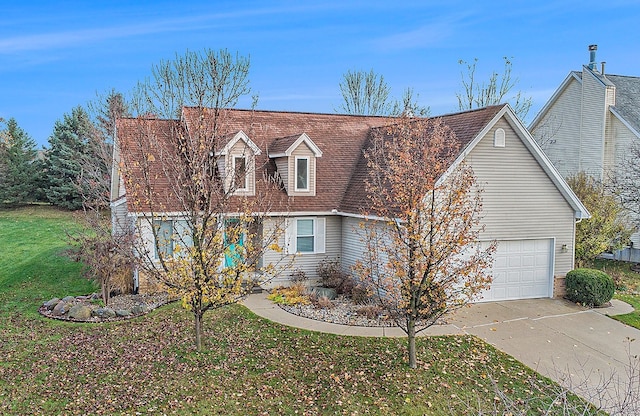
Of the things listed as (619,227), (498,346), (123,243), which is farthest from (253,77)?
(619,227)

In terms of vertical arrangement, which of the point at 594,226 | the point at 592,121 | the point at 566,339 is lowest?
the point at 566,339

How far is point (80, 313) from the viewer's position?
14375 mm

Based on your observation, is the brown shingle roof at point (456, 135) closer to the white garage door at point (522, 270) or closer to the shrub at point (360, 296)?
the shrub at point (360, 296)

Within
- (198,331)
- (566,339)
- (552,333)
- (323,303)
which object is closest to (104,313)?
(198,331)

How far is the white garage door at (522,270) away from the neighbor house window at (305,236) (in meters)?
6.48

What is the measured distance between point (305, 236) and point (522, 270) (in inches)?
306

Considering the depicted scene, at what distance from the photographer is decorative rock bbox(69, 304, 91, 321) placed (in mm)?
14328

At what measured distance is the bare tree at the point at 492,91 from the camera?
36656mm

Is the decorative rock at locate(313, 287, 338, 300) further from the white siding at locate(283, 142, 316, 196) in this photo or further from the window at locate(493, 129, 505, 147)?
the window at locate(493, 129, 505, 147)

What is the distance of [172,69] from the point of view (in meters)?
13.4

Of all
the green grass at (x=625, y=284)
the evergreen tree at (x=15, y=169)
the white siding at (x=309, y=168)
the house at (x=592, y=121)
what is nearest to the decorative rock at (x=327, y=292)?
the white siding at (x=309, y=168)

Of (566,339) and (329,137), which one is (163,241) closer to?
(566,339)

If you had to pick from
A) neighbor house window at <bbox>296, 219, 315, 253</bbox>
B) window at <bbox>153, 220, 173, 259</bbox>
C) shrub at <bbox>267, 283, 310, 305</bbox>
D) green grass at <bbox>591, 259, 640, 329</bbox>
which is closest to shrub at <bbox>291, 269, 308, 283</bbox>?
neighbor house window at <bbox>296, 219, 315, 253</bbox>

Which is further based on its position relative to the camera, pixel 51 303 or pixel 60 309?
pixel 51 303
